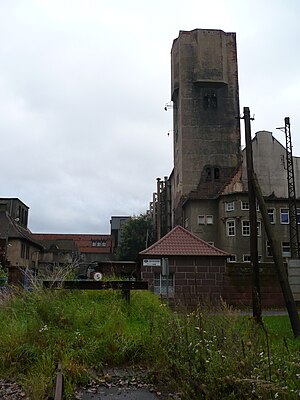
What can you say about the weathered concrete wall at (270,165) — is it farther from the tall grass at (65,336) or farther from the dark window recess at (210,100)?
the tall grass at (65,336)

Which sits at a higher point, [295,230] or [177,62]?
[177,62]

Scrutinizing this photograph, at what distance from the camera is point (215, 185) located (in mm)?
49344

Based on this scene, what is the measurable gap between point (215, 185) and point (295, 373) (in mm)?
45100

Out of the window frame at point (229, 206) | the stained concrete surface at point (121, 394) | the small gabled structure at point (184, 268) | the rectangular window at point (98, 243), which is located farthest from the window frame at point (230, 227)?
the rectangular window at point (98, 243)

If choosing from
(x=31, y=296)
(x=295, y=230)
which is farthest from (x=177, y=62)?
(x=31, y=296)

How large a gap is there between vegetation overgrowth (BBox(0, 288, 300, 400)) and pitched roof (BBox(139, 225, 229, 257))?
1205cm

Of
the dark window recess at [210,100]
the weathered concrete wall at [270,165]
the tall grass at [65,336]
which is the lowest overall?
the tall grass at [65,336]

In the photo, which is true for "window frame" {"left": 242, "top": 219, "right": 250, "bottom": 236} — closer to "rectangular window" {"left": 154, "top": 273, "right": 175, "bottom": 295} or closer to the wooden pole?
"rectangular window" {"left": 154, "top": 273, "right": 175, "bottom": 295}

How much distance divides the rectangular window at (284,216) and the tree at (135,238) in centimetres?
1888

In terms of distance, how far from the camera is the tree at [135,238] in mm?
59344

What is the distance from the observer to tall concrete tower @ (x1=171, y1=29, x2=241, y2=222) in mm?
49969

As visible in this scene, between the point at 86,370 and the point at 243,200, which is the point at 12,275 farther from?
the point at 243,200

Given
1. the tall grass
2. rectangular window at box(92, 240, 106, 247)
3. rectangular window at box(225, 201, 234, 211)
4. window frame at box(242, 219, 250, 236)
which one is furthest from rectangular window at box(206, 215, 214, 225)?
rectangular window at box(92, 240, 106, 247)

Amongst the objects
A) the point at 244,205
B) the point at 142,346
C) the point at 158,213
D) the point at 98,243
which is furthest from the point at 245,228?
the point at 98,243
